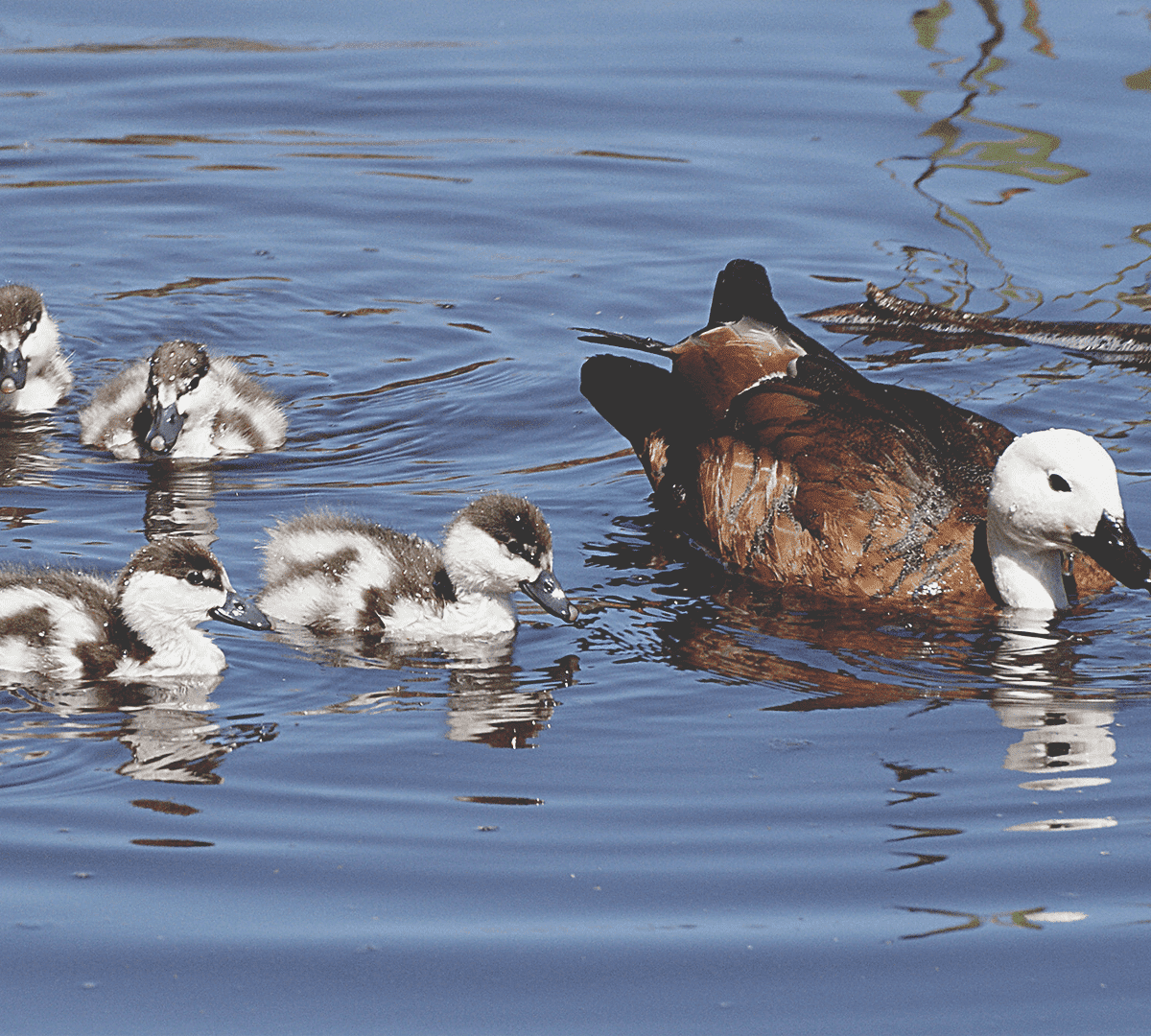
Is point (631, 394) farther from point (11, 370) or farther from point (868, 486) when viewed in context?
point (11, 370)

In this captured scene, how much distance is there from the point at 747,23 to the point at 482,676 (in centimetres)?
886

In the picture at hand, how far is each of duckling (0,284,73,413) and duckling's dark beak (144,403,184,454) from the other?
2.70ft

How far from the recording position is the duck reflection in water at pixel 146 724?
5.11 metres

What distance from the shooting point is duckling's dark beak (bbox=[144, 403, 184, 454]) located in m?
7.67

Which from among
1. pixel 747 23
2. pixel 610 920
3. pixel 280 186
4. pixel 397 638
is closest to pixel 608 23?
pixel 747 23

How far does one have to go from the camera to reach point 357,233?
34.4 feet

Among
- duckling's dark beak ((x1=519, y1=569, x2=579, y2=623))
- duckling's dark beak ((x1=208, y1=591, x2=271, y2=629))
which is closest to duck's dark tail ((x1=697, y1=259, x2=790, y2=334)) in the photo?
duckling's dark beak ((x1=519, y1=569, x2=579, y2=623))

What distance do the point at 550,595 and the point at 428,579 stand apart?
0.41 m

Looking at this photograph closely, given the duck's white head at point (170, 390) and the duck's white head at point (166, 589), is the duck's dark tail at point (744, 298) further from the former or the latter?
the duck's white head at point (166, 589)

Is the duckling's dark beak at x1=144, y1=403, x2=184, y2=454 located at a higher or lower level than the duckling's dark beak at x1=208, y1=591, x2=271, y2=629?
higher

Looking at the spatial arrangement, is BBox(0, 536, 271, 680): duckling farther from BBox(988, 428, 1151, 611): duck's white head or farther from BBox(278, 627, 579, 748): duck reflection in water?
BBox(988, 428, 1151, 611): duck's white head

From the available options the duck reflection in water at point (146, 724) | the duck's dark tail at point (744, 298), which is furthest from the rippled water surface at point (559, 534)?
the duck's dark tail at point (744, 298)

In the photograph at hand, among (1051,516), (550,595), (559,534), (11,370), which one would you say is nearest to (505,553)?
(550,595)

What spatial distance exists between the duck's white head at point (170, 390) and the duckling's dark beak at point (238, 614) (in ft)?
6.45
